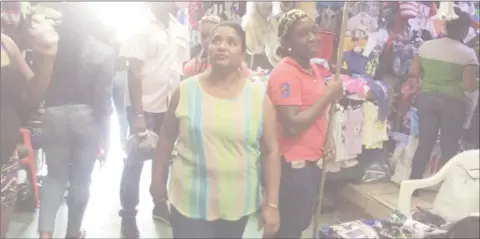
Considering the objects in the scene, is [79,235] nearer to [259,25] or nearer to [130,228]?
[130,228]

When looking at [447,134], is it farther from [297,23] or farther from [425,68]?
[297,23]

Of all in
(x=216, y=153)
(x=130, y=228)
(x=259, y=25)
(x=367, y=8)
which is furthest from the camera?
(x=367, y=8)

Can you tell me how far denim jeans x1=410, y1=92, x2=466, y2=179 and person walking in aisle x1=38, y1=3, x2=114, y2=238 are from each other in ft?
3.45

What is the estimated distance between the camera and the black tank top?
1590 millimetres

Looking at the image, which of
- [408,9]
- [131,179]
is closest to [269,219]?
[131,179]

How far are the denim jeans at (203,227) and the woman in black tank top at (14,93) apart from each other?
0.49m

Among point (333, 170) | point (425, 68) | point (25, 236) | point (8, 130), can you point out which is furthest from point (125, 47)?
point (425, 68)

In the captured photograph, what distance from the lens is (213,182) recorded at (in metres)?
1.56

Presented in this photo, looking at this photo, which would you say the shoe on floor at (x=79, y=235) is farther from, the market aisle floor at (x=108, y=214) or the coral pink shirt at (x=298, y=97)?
the coral pink shirt at (x=298, y=97)

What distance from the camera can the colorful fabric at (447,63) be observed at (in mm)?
1903

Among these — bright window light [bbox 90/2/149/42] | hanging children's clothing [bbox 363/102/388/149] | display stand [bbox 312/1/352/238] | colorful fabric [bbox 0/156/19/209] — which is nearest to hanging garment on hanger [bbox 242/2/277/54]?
display stand [bbox 312/1/352/238]

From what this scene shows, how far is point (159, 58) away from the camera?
5.63 ft

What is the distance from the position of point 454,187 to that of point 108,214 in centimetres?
110

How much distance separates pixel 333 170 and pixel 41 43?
1063 millimetres
